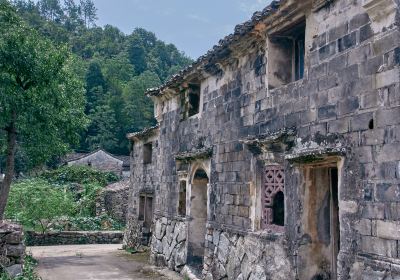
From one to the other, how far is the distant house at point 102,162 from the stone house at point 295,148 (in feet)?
83.5

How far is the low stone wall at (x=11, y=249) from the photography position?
7.86 m

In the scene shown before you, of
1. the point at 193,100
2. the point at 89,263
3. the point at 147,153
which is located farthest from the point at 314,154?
the point at 147,153

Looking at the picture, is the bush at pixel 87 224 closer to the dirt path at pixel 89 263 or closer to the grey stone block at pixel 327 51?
the dirt path at pixel 89 263

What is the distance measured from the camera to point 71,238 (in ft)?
58.6

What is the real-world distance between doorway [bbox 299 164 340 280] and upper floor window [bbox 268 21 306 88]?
176 centimetres

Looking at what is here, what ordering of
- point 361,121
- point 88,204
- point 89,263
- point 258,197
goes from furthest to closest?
point 88,204 → point 89,263 → point 258,197 → point 361,121

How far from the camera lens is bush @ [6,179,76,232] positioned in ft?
59.5

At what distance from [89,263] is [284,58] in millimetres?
8613

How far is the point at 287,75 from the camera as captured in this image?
23.6ft

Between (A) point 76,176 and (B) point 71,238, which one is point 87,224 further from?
(A) point 76,176

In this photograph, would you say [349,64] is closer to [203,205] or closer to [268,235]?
[268,235]

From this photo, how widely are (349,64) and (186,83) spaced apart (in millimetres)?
5731

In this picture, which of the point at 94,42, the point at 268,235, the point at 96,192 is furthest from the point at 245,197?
the point at 94,42

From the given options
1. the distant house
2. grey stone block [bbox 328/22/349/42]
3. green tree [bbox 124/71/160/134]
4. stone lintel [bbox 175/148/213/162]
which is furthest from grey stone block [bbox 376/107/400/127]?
green tree [bbox 124/71/160/134]
